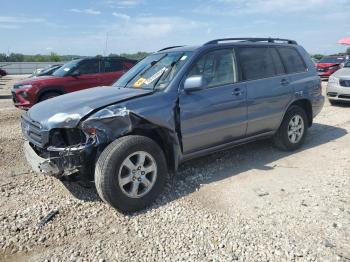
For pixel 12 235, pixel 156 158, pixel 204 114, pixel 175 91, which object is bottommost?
pixel 12 235

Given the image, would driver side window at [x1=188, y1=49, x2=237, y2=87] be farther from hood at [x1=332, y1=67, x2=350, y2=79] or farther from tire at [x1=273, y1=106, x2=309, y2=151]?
hood at [x1=332, y1=67, x2=350, y2=79]

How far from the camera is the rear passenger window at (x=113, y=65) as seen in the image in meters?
10.7

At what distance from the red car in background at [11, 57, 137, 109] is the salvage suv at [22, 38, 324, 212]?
16.7ft

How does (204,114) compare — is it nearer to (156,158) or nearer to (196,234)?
(156,158)

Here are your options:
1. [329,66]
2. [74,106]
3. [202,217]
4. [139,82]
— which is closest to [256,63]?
[139,82]

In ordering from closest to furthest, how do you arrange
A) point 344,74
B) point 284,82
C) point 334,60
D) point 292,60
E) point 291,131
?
point 284,82
point 291,131
point 292,60
point 344,74
point 334,60

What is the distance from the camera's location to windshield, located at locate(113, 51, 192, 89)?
457 cm

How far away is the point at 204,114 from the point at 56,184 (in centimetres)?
213

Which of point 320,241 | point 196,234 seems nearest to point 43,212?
point 196,234

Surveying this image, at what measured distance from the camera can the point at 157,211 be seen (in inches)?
157

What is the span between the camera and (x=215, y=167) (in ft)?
17.3

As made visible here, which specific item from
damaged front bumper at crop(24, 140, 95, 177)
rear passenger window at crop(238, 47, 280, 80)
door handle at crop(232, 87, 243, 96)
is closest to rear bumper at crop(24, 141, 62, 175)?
damaged front bumper at crop(24, 140, 95, 177)

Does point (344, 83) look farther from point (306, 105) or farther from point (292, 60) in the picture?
point (292, 60)

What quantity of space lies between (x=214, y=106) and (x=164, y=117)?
825mm
